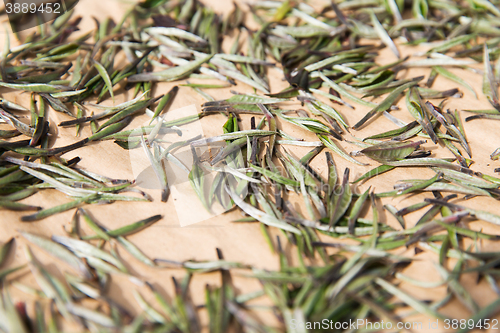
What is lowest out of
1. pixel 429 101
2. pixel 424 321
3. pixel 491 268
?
pixel 424 321

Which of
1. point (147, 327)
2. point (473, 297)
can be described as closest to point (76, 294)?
point (147, 327)

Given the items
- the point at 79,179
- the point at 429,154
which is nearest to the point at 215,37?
the point at 79,179

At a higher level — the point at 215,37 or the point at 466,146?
the point at 215,37

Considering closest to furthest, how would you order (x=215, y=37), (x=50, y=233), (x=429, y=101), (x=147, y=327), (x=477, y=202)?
1. (x=147, y=327)
2. (x=50, y=233)
3. (x=477, y=202)
4. (x=429, y=101)
5. (x=215, y=37)

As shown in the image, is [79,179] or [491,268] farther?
[79,179]

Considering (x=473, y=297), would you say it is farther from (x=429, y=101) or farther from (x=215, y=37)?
(x=215, y=37)

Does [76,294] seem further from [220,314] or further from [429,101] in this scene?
[429,101]

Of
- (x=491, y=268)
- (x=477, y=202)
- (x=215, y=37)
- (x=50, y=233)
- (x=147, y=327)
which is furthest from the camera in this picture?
(x=215, y=37)
